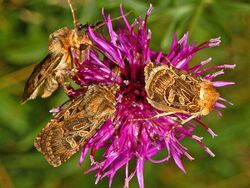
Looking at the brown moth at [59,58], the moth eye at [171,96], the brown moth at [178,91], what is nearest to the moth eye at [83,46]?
the brown moth at [59,58]

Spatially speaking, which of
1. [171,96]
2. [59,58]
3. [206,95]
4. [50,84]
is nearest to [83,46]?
[59,58]

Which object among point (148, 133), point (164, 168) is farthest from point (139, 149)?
point (164, 168)

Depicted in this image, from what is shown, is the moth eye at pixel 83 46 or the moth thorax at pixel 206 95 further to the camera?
the moth eye at pixel 83 46

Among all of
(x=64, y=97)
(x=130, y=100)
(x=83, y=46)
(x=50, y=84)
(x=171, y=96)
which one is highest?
(x=83, y=46)

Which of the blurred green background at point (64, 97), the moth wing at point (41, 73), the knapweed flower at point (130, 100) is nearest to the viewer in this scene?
the moth wing at point (41, 73)

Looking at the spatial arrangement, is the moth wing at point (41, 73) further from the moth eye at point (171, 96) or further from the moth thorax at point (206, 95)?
the moth thorax at point (206, 95)

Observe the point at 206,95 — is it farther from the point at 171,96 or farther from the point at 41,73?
the point at 41,73

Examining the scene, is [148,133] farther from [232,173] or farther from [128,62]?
[232,173]
